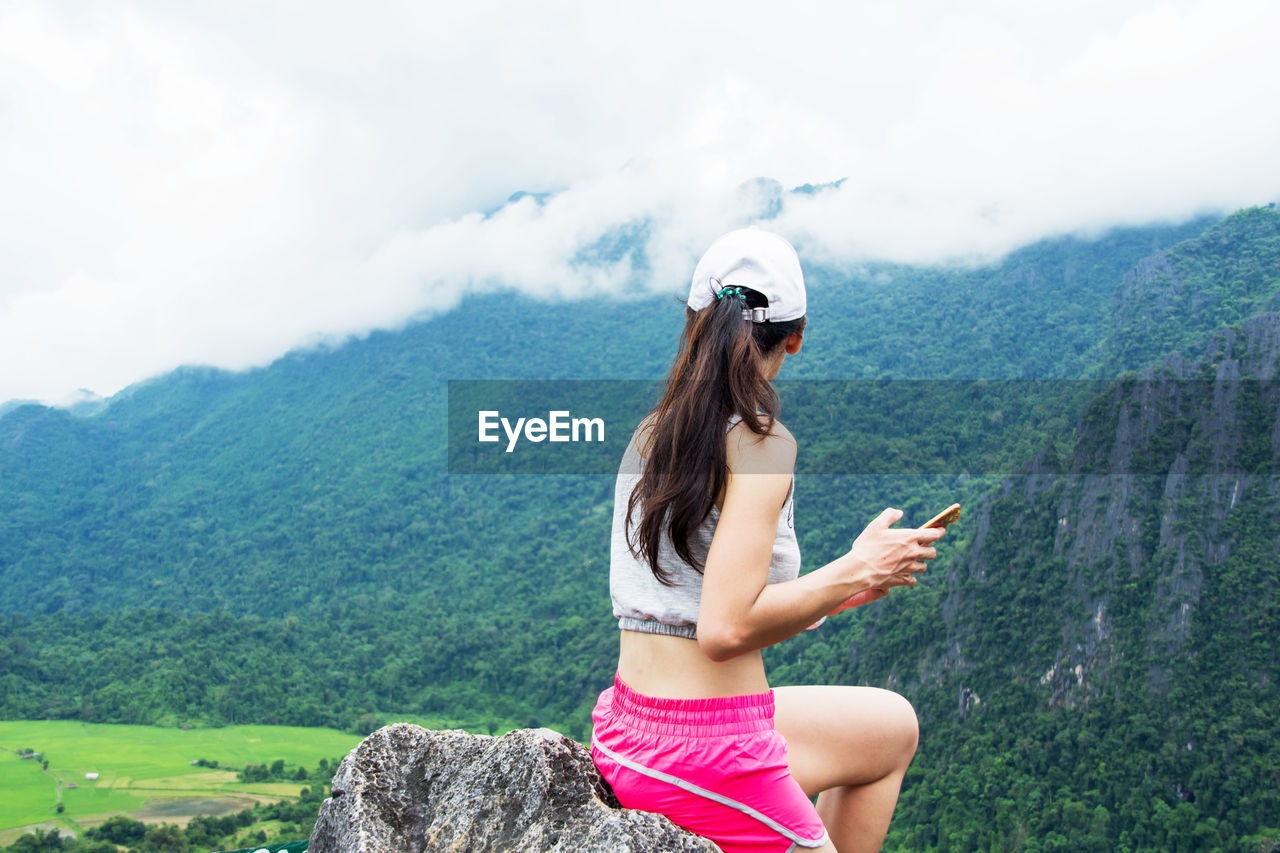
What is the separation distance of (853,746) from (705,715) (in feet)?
1.22

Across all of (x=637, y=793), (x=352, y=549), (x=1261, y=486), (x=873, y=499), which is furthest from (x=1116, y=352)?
(x=637, y=793)

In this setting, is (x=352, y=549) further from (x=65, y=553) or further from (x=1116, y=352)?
(x=1116, y=352)

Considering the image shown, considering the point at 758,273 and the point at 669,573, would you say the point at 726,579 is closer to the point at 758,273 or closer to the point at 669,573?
the point at 669,573

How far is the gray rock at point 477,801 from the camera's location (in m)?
1.74

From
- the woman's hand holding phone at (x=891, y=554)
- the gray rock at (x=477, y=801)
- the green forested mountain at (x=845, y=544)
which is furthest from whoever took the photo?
the green forested mountain at (x=845, y=544)

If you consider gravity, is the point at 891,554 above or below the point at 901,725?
above

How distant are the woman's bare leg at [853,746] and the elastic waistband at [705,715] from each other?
159 mm

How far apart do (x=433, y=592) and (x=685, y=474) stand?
53939 millimetres

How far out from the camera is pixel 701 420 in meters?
1.56

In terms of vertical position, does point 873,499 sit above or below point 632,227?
below

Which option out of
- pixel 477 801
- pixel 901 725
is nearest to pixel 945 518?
pixel 901 725

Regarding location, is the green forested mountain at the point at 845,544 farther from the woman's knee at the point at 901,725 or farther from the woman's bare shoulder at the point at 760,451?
the woman's bare shoulder at the point at 760,451

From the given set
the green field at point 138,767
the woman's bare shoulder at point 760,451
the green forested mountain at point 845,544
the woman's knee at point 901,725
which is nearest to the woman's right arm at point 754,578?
the woman's bare shoulder at point 760,451

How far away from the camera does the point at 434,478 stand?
6359 cm
